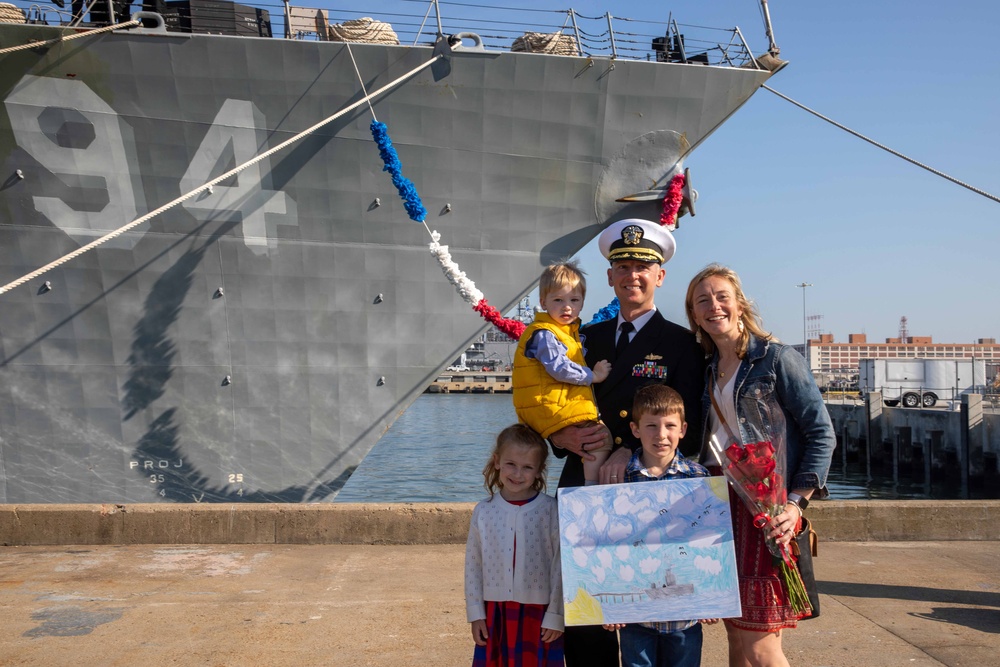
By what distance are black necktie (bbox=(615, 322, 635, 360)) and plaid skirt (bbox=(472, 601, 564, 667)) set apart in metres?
0.99

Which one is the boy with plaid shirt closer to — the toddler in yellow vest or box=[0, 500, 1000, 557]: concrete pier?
the toddler in yellow vest

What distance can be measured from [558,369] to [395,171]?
6160 mm

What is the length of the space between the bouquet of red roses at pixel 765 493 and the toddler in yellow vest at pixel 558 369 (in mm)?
482

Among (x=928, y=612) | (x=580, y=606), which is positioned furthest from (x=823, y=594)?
(x=580, y=606)

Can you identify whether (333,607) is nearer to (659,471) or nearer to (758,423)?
(659,471)

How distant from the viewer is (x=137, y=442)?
8906 mm

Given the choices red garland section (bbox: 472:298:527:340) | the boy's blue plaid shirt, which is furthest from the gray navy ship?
the boy's blue plaid shirt

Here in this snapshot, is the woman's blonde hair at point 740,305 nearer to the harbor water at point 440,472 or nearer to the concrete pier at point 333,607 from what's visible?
the concrete pier at point 333,607

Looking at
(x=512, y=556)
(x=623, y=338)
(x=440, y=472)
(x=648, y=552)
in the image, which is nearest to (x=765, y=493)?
(x=648, y=552)

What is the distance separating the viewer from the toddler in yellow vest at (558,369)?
3096mm

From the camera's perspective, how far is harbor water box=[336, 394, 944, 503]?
61.8ft

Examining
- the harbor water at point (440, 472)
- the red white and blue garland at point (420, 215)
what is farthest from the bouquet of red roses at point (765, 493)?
the harbor water at point (440, 472)

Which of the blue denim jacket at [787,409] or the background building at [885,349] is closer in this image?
the blue denim jacket at [787,409]

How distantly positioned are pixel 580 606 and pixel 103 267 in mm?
7626
